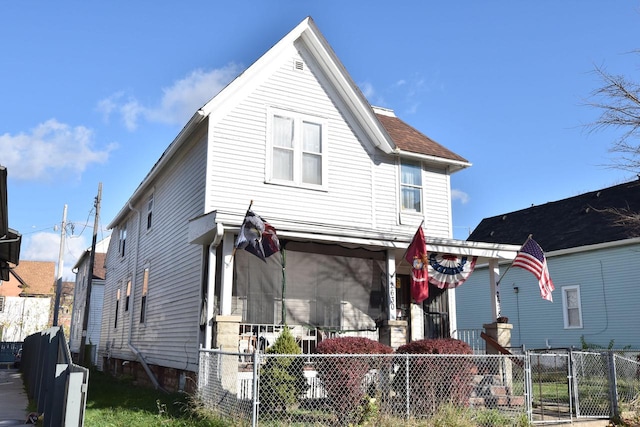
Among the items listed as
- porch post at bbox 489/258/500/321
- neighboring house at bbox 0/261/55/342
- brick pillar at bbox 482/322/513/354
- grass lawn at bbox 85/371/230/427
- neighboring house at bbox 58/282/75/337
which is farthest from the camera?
neighboring house at bbox 58/282/75/337

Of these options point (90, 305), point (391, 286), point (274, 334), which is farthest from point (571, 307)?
point (90, 305)

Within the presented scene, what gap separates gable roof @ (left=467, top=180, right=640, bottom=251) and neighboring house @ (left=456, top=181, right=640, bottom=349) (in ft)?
0.12

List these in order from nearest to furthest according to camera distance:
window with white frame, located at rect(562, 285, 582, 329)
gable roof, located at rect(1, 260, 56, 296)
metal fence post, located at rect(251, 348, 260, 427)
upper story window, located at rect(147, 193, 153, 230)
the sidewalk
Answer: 1. metal fence post, located at rect(251, 348, 260, 427)
2. the sidewalk
3. upper story window, located at rect(147, 193, 153, 230)
4. window with white frame, located at rect(562, 285, 582, 329)
5. gable roof, located at rect(1, 260, 56, 296)

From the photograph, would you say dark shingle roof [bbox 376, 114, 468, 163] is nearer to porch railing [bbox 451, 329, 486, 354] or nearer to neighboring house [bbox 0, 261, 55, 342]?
porch railing [bbox 451, 329, 486, 354]

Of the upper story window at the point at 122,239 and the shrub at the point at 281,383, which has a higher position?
the upper story window at the point at 122,239

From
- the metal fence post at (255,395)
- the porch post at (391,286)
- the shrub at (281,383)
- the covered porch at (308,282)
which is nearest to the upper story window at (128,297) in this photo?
the covered porch at (308,282)

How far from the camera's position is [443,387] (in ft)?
31.6

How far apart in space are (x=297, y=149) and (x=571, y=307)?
13257 mm

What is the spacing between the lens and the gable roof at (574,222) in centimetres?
2134

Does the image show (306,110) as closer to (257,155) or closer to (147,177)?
(257,155)

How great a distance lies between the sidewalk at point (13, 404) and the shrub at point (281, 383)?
4.80 metres

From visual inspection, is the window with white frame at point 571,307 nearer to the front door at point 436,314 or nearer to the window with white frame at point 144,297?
the front door at point 436,314

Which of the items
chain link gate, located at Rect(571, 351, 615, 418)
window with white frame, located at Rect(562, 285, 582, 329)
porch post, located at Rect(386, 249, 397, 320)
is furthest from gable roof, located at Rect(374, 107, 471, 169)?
window with white frame, located at Rect(562, 285, 582, 329)

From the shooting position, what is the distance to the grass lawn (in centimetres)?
957
